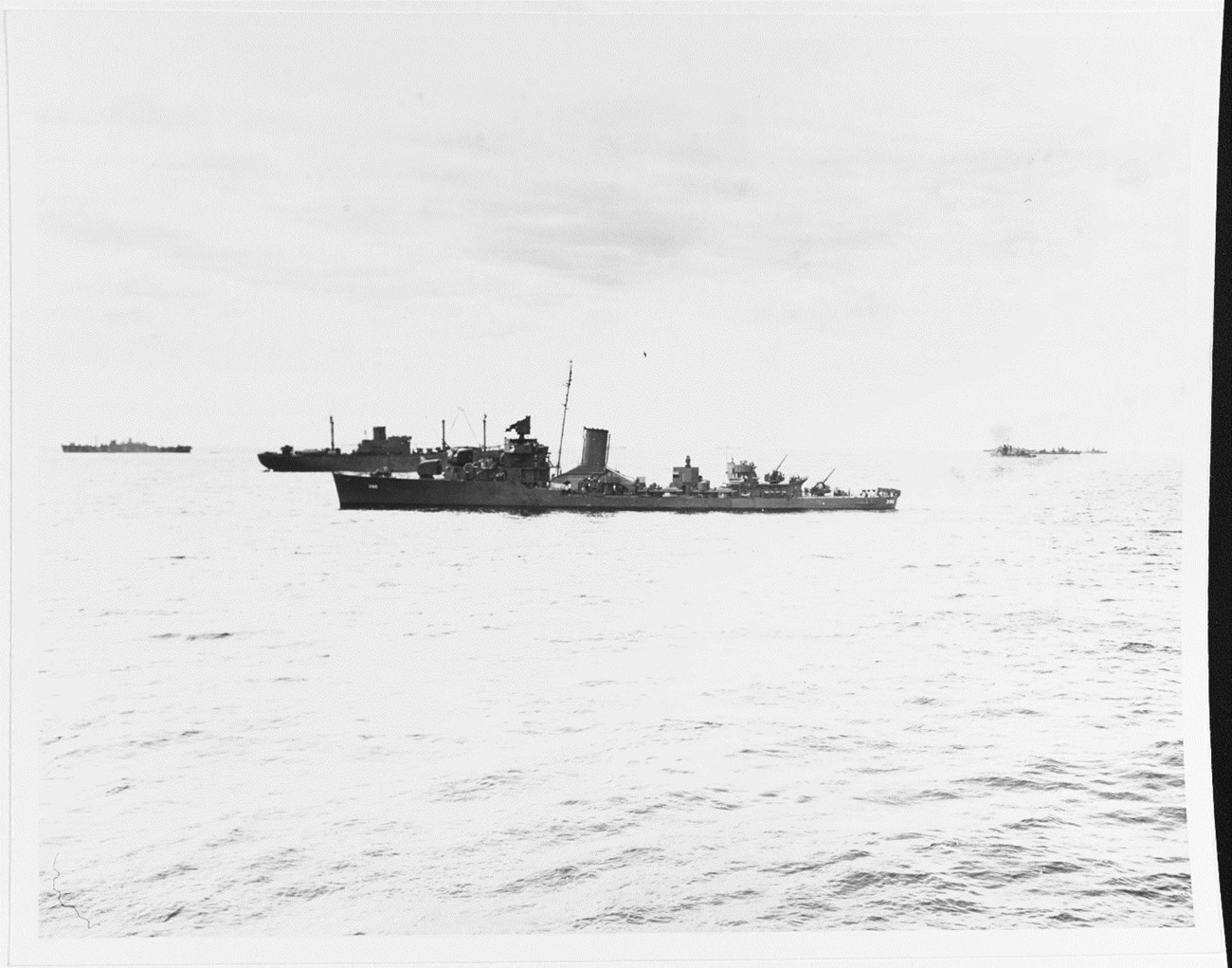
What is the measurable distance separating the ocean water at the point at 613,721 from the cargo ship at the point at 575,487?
6 cm

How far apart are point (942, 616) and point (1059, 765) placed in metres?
0.38

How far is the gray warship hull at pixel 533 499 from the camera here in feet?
5.88

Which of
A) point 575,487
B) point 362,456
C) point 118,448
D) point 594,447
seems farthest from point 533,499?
point 118,448

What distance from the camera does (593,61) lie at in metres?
1.63

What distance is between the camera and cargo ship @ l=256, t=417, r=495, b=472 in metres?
1.72

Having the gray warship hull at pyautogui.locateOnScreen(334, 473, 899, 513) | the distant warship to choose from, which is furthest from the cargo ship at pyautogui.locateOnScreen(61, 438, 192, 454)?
the distant warship

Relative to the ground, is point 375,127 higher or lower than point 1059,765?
higher

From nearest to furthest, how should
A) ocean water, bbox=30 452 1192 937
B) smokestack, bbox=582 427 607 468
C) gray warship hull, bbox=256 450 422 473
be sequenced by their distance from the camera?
1. ocean water, bbox=30 452 1192 937
2. gray warship hull, bbox=256 450 422 473
3. smokestack, bbox=582 427 607 468

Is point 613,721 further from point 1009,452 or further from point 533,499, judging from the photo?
point 1009,452

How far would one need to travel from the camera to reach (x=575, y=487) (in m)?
1.92

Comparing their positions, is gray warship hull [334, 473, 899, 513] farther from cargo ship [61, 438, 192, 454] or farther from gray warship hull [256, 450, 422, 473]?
cargo ship [61, 438, 192, 454]

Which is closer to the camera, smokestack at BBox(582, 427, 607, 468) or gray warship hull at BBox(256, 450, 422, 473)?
gray warship hull at BBox(256, 450, 422, 473)

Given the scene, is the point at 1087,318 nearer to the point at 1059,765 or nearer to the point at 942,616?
the point at 942,616

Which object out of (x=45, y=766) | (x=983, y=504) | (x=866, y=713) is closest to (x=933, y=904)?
(x=866, y=713)
